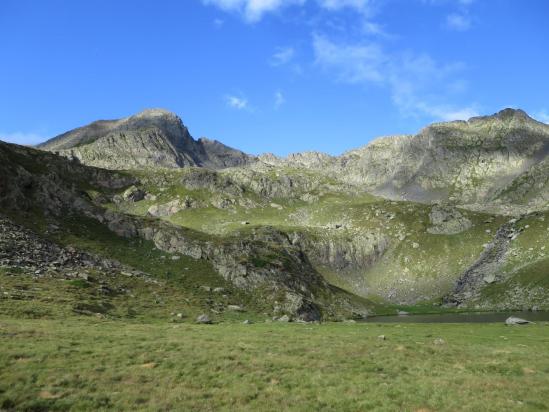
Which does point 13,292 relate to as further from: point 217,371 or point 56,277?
point 217,371

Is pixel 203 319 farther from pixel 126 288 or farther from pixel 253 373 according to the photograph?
pixel 253 373

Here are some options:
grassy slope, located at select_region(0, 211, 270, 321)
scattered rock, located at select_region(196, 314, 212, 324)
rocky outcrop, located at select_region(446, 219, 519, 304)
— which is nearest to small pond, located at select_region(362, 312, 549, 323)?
grassy slope, located at select_region(0, 211, 270, 321)

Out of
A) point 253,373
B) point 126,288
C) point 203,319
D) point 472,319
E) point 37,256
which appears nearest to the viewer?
point 253,373

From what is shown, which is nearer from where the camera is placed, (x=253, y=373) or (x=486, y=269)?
(x=253, y=373)

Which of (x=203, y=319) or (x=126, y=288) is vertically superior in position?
(x=126, y=288)

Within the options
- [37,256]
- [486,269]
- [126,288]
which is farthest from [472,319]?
[37,256]

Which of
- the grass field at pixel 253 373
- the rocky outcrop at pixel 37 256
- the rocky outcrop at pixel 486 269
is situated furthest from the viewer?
the rocky outcrop at pixel 486 269

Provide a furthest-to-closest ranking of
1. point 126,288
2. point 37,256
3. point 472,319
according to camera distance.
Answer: point 472,319
point 126,288
point 37,256

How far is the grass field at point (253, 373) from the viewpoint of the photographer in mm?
23391

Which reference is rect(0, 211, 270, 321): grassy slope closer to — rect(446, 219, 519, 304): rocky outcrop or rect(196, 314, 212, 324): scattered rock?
rect(196, 314, 212, 324): scattered rock

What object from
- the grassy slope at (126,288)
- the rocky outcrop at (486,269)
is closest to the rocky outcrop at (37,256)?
the grassy slope at (126,288)

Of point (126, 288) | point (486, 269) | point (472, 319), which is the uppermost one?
point (486, 269)

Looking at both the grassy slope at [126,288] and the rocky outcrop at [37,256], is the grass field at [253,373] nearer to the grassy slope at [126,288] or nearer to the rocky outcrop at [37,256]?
the grassy slope at [126,288]

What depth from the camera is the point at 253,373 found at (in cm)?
2934
